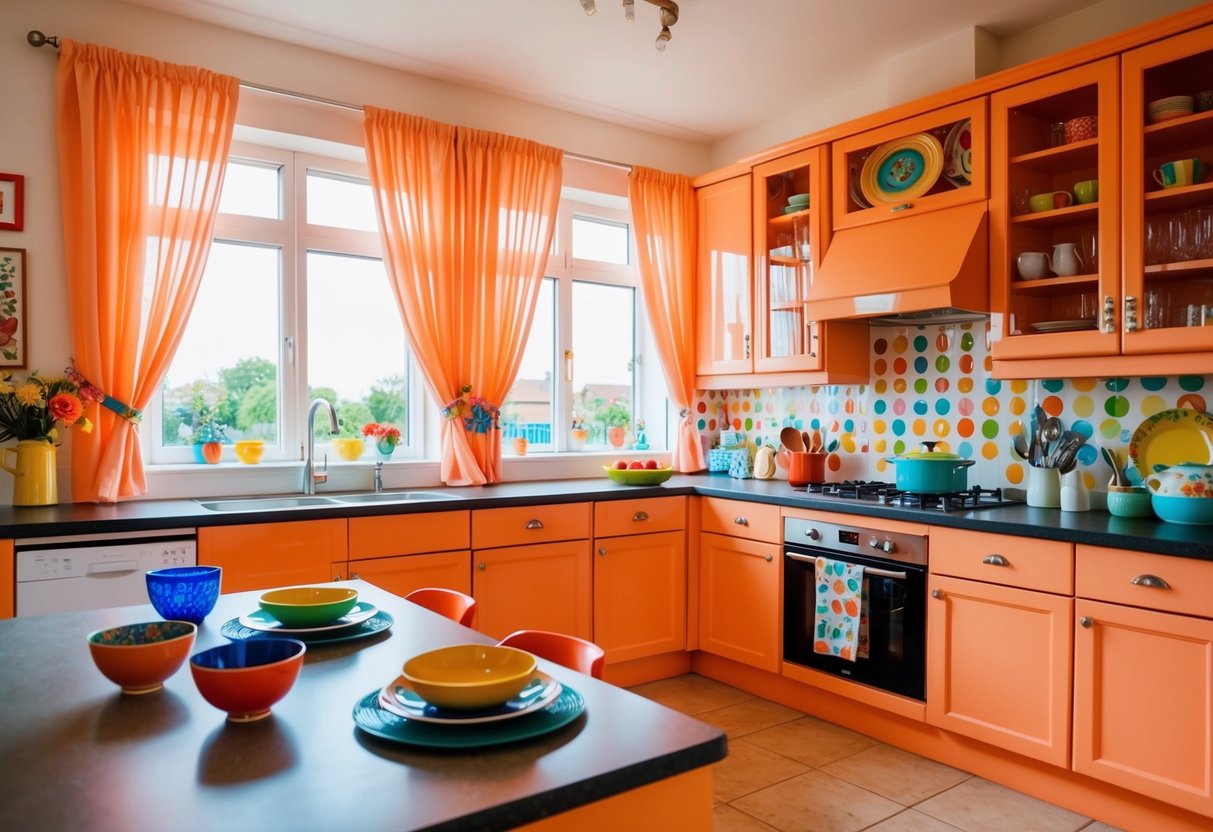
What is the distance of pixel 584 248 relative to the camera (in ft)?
14.6

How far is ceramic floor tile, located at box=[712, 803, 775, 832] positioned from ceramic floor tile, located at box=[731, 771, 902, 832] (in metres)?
0.02

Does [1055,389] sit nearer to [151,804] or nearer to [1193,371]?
[1193,371]

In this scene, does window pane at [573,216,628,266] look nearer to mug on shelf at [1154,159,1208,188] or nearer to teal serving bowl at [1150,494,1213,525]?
mug on shelf at [1154,159,1208,188]

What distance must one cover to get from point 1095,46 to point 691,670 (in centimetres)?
303

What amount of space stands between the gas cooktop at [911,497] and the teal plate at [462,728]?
2.25 metres

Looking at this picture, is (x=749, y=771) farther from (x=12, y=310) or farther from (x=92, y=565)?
(x=12, y=310)

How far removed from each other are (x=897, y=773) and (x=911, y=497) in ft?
3.17

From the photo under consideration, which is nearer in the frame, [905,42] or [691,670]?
[905,42]

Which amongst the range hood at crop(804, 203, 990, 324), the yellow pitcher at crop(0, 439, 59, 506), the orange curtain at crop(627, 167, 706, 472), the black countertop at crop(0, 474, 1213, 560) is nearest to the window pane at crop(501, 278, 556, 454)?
the orange curtain at crop(627, 167, 706, 472)

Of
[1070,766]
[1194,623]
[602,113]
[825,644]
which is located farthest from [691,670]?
[602,113]

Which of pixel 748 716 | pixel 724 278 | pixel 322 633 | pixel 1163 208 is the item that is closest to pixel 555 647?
pixel 322 633

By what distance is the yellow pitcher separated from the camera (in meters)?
2.72

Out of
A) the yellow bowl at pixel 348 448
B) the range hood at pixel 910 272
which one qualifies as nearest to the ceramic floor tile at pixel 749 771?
the range hood at pixel 910 272

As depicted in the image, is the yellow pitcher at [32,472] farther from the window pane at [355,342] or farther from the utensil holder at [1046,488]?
the utensil holder at [1046,488]
